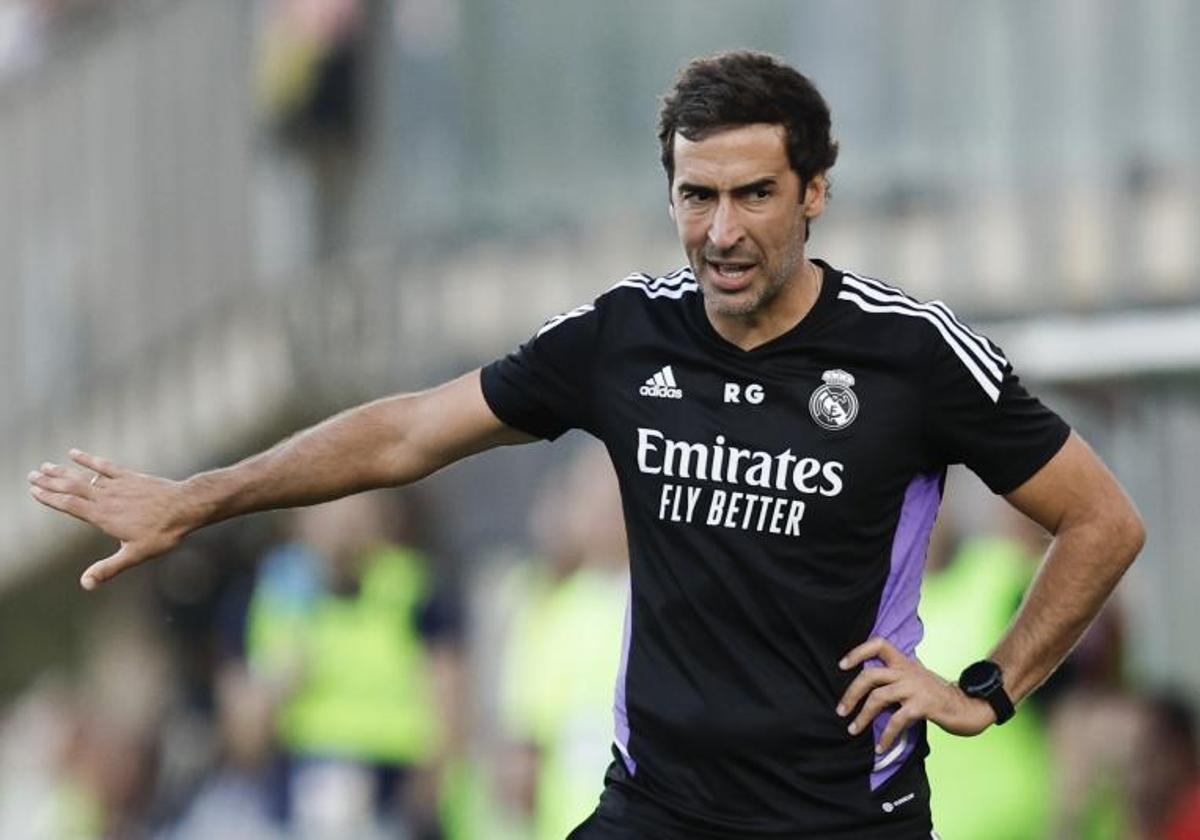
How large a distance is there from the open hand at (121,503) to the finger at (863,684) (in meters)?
1.36

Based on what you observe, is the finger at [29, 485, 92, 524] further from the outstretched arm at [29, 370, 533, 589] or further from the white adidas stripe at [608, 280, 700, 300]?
the white adidas stripe at [608, 280, 700, 300]

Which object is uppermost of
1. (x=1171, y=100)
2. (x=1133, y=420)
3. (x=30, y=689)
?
(x=1171, y=100)

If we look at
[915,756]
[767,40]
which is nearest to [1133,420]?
[767,40]

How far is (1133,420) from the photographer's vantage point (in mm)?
10234

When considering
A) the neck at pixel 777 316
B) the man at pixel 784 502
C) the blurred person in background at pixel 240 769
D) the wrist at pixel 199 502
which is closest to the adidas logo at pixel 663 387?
the man at pixel 784 502

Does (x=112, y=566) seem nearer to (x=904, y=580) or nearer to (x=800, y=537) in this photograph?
(x=800, y=537)

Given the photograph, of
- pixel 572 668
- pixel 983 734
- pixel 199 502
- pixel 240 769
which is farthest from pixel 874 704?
pixel 240 769

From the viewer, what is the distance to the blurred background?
9945 millimetres

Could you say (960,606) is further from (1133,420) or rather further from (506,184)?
(506,184)

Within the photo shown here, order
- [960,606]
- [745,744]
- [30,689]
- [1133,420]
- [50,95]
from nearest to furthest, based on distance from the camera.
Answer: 1. [745,744]
2. [960,606]
3. [1133,420]
4. [50,95]
5. [30,689]

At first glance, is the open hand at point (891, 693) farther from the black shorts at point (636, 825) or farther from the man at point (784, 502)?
the black shorts at point (636, 825)

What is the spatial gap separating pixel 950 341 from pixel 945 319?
2.6 inches

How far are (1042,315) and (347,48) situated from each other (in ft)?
14.4

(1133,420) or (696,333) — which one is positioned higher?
(696,333)
